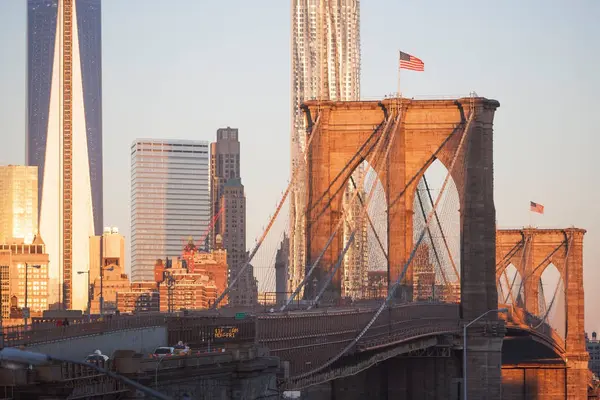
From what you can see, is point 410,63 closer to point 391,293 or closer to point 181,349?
point 391,293

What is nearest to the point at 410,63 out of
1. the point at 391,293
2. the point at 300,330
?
the point at 391,293

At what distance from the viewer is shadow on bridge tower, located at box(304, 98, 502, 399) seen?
107 meters

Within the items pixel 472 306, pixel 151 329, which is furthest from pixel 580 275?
pixel 151 329

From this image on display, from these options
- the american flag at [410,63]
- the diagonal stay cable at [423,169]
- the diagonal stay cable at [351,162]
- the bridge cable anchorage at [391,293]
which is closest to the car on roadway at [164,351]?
the bridge cable anchorage at [391,293]

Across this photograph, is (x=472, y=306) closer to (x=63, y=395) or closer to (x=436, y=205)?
(x=436, y=205)

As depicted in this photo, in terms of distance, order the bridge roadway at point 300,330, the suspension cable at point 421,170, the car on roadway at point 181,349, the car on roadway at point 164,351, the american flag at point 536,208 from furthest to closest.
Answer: the american flag at point 536,208, the suspension cable at point 421,170, the bridge roadway at point 300,330, the car on roadway at point 164,351, the car on roadway at point 181,349

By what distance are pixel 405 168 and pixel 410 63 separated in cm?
637

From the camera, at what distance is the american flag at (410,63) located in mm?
109062

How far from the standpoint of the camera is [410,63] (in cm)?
10919

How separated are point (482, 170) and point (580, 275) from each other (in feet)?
307

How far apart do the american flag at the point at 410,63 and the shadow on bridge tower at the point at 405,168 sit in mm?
2214

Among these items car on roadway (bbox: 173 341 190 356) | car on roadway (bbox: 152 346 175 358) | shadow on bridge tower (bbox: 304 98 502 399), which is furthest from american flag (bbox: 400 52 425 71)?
car on roadway (bbox: 152 346 175 358)

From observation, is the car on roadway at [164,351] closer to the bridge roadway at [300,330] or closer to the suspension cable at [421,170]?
the bridge roadway at [300,330]

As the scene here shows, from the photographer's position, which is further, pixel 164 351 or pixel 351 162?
pixel 351 162
